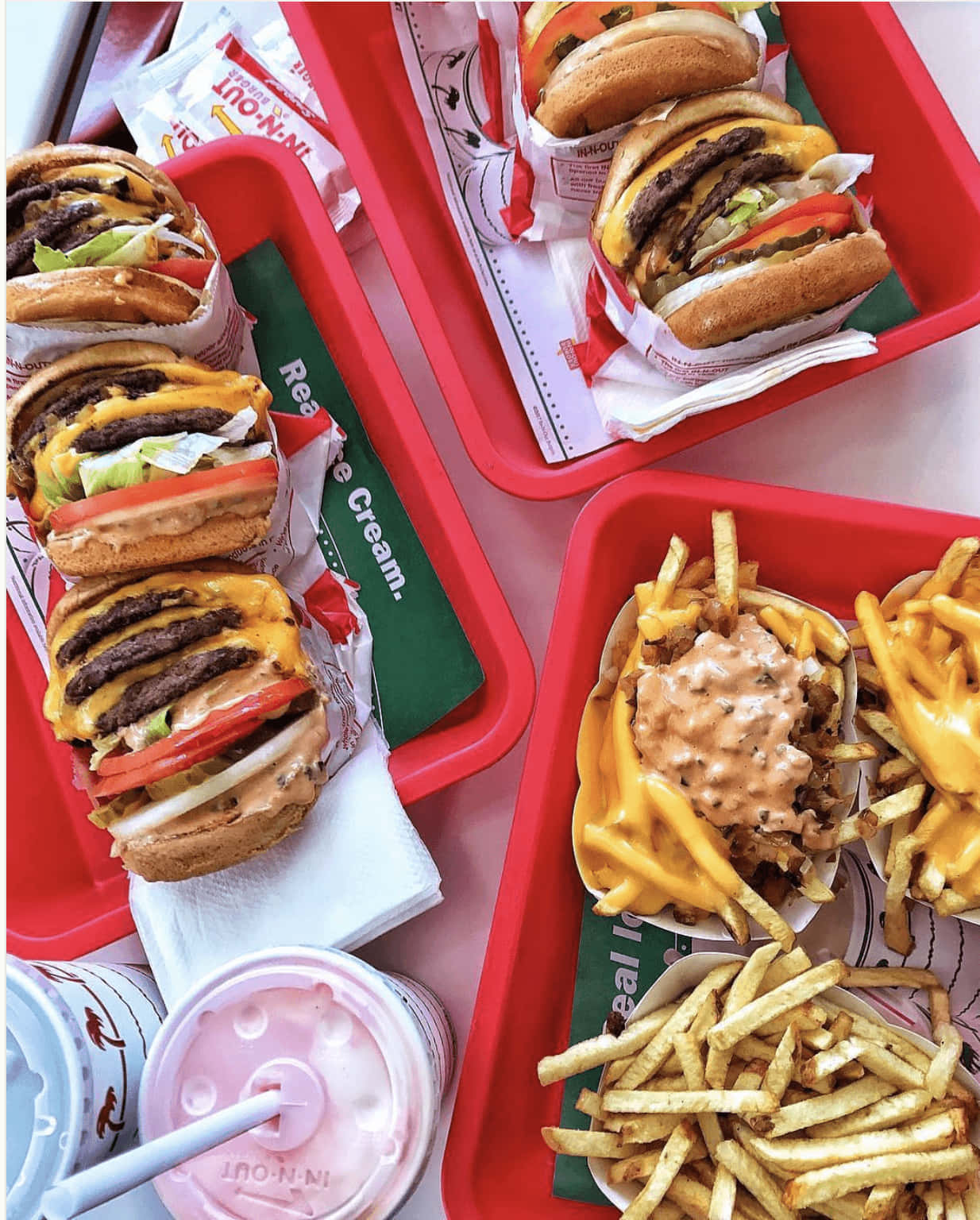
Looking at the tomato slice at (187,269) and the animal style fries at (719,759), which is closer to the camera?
the animal style fries at (719,759)

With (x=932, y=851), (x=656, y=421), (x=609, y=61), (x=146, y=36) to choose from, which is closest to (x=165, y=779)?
(x=656, y=421)

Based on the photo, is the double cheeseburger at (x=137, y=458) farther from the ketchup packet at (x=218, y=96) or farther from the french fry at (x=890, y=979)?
the french fry at (x=890, y=979)

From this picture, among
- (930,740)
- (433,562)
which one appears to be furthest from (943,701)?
(433,562)

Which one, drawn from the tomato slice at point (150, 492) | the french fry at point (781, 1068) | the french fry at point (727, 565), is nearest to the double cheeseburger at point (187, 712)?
the tomato slice at point (150, 492)

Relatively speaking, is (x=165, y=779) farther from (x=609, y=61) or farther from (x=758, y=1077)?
(x=609, y=61)

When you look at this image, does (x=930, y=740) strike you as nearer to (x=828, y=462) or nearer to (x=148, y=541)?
(x=828, y=462)

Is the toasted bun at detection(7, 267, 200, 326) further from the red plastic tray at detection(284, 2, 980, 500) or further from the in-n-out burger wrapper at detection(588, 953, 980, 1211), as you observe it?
the in-n-out burger wrapper at detection(588, 953, 980, 1211)
